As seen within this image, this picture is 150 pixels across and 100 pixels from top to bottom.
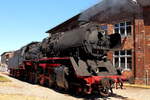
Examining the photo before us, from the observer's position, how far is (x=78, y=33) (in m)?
15.3

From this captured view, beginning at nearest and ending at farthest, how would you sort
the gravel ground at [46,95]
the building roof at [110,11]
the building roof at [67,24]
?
the gravel ground at [46,95] < the building roof at [110,11] < the building roof at [67,24]

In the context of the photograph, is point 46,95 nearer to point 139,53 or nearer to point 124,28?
point 139,53

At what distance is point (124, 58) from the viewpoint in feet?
87.6

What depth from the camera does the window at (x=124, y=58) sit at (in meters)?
26.2

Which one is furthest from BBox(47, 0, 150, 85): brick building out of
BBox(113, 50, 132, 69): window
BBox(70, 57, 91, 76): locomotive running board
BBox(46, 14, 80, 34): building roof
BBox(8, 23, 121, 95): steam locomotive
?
BBox(70, 57, 91, 76): locomotive running board

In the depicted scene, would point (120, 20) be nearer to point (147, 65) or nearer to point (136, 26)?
point (136, 26)

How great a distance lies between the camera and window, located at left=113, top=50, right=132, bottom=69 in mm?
26234

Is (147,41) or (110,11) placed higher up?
(110,11)

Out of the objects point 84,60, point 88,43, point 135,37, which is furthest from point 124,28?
point 88,43

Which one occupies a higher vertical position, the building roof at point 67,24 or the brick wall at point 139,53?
the building roof at point 67,24

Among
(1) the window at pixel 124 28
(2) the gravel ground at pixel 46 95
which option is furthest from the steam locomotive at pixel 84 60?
(1) the window at pixel 124 28

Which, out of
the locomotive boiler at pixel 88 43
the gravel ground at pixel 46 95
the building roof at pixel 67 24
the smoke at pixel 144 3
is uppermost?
the smoke at pixel 144 3

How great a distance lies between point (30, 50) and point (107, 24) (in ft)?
27.8

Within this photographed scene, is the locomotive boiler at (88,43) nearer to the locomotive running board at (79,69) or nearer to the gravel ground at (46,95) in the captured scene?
the locomotive running board at (79,69)
